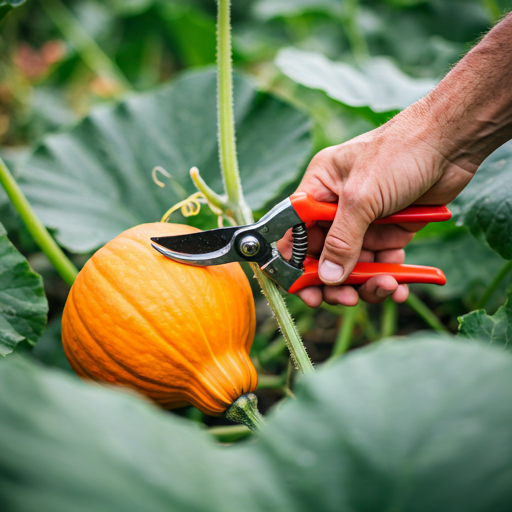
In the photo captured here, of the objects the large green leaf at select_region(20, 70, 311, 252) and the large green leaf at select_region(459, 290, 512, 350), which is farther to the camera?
the large green leaf at select_region(20, 70, 311, 252)

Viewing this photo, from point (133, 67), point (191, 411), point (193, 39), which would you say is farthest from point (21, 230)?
point (133, 67)

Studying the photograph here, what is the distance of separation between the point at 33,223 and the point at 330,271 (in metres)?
0.75

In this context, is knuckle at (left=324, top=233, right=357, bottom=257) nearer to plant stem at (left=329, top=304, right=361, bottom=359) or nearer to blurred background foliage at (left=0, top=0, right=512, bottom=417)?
blurred background foliage at (left=0, top=0, right=512, bottom=417)

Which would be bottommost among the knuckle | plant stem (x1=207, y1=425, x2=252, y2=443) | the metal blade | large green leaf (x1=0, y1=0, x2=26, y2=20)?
plant stem (x1=207, y1=425, x2=252, y2=443)

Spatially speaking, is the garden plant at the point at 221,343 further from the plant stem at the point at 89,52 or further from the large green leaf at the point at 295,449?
the plant stem at the point at 89,52

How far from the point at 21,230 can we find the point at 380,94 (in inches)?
50.3

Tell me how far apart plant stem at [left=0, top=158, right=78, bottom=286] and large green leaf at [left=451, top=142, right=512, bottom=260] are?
1.01 metres

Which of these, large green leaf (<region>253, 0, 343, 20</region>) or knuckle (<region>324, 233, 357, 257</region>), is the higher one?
large green leaf (<region>253, 0, 343, 20</region>)

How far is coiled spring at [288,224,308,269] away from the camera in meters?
0.90

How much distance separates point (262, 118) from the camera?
1.43 meters

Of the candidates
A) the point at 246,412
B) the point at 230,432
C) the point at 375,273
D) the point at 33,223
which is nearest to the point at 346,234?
the point at 375,273

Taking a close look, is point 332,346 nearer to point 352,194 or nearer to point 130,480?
point 352,194

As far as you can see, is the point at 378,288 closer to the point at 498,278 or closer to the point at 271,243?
the point at 271,243

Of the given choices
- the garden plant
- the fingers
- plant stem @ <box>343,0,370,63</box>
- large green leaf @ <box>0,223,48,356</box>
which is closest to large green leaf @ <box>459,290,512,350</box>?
the garden plant
